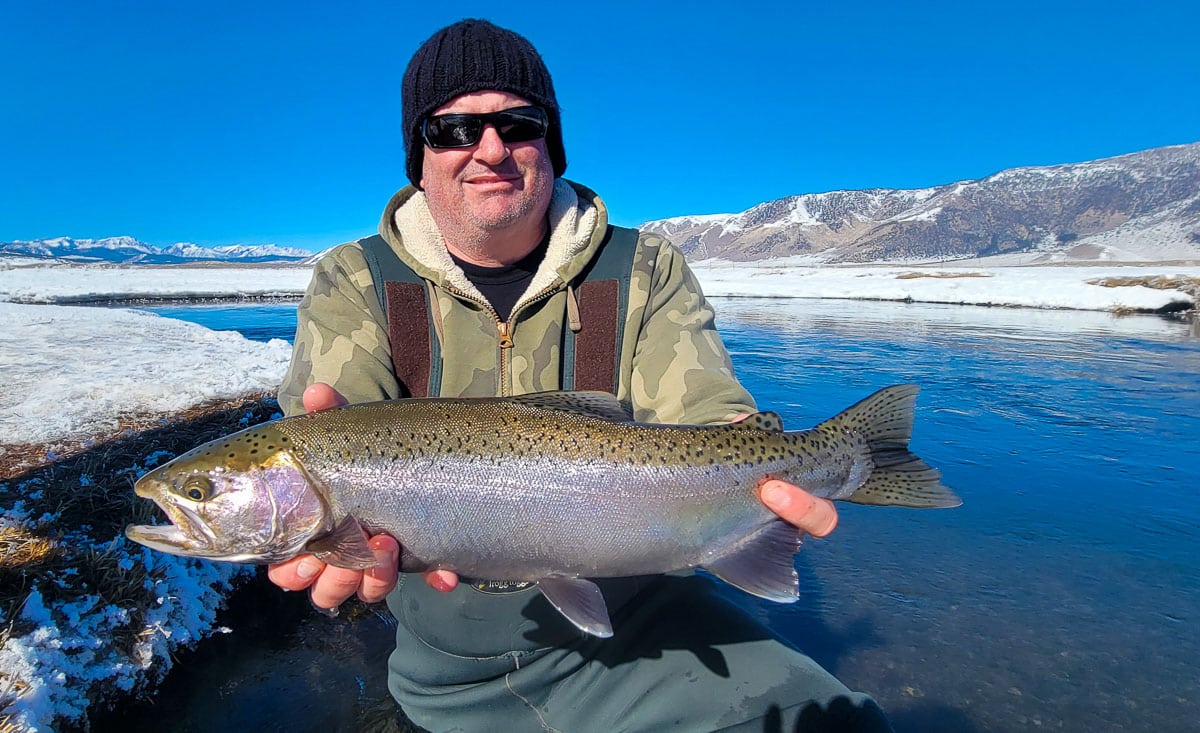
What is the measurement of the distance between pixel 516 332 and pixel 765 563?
1.47 meters

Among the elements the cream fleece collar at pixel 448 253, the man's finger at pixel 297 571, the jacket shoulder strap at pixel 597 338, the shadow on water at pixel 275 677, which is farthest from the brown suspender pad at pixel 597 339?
the shadow on water at pixel 275 677

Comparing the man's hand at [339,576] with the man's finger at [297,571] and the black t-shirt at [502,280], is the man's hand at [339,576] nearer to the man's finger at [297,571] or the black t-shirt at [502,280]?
the man's finger at [297,571]

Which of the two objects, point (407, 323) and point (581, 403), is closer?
point (581, 403)

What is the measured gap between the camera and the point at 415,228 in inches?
117

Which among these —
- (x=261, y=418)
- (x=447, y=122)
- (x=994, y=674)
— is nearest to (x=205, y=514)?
(x=447, y=122)

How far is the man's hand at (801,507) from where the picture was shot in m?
2.25

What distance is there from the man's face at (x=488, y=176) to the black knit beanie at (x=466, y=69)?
0.05 meters

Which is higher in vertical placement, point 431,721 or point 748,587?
point 748,587

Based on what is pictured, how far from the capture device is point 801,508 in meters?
2.24

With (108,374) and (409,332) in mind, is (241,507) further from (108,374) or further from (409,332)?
(108,374)

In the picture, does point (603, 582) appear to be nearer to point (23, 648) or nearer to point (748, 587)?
point (748, 587)

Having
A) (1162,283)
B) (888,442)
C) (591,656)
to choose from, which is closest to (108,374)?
Answer: (591,656)

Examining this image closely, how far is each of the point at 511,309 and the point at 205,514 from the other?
1.47 m

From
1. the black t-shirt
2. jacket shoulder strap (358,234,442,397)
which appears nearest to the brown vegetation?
jacket shoulder strap (358,234,442,397)
